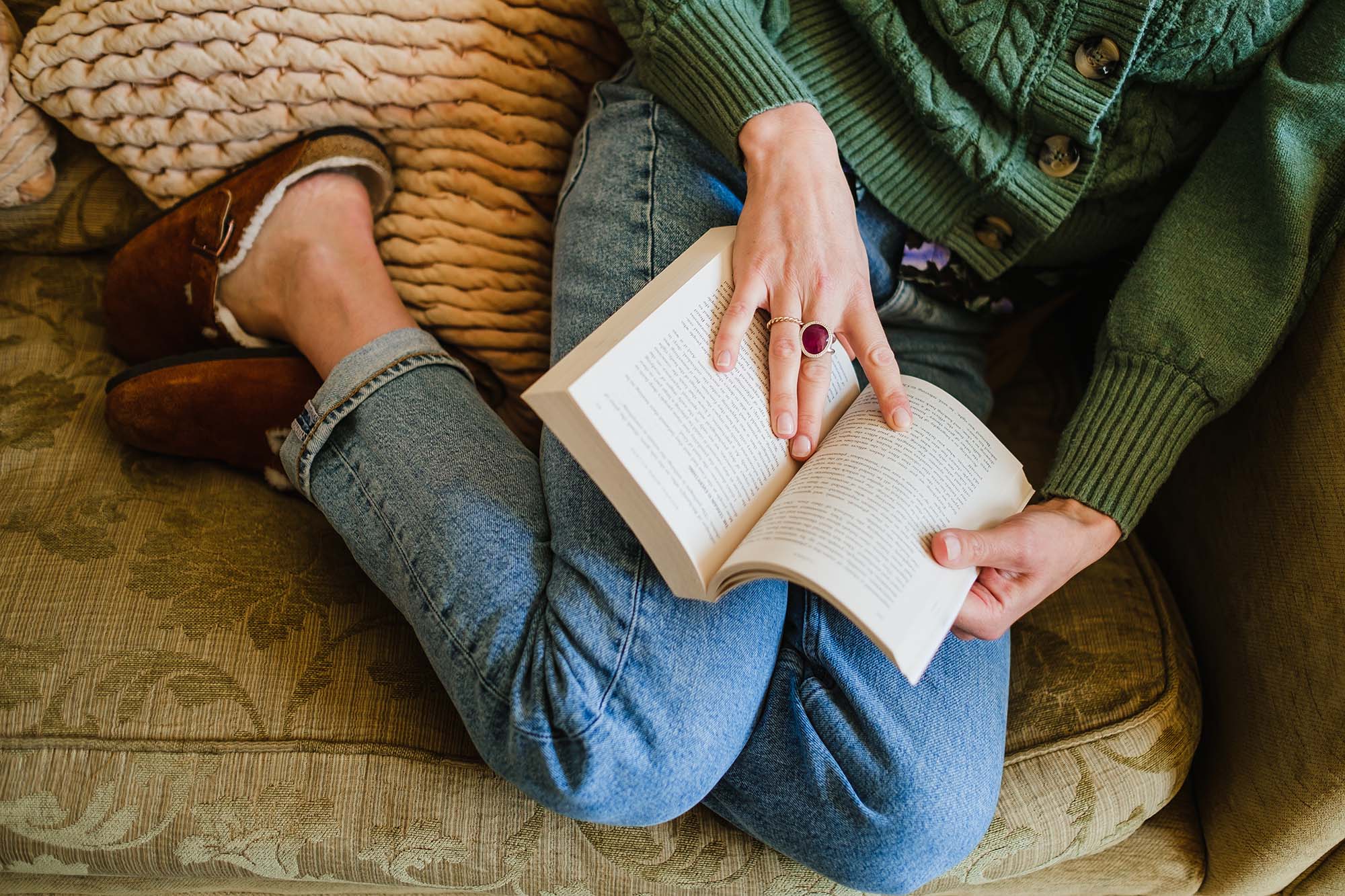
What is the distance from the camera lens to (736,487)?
542 mm

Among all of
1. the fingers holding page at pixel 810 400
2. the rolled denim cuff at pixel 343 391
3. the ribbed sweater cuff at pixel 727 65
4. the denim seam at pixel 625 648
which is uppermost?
the ribbed sweater cuff at pixel 727 65

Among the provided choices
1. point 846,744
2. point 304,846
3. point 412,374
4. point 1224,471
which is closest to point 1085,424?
point 1224,471

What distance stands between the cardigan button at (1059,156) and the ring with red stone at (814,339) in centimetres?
30

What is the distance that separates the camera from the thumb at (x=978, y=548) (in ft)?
1.74

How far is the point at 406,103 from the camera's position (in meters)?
0.75

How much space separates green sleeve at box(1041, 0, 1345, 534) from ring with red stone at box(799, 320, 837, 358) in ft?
0.79

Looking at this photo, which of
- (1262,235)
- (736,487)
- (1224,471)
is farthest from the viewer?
(1224,471)

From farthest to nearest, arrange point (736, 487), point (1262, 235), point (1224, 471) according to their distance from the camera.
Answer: point (1224, 471) → point (1262, 235) → point (736, 487)

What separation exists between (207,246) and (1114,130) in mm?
807

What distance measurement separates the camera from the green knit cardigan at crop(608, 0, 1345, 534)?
0.64 meters

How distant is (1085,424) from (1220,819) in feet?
1.25

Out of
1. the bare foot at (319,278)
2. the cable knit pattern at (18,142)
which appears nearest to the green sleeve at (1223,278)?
the bare foot at (319,278)

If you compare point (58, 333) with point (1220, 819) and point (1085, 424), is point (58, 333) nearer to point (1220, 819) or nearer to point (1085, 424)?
point (1085, 424)

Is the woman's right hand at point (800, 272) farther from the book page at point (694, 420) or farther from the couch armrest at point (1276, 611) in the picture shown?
the couch armrest at point (1276, 611)
